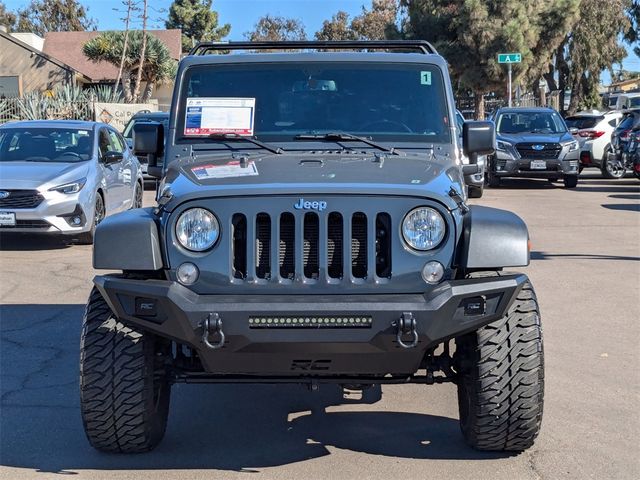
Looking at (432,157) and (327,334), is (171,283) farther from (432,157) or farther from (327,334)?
(432,157)

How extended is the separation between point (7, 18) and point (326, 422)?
78.4 m

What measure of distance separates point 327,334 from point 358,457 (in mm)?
998

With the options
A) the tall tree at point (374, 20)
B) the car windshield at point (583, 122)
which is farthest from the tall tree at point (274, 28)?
the car windshield at point (583, 122)

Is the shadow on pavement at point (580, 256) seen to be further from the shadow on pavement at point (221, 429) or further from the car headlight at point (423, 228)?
the car headlight at point (423, 228)

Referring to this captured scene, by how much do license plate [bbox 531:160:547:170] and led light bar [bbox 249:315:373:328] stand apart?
17.0 meters

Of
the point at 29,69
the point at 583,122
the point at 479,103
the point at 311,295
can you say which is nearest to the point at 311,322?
the point at 311,295

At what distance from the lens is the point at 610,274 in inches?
396

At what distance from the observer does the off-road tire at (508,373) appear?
438 centimetres

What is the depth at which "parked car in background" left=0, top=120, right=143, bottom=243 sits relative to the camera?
36.9 ft

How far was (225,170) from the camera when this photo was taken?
4.80m

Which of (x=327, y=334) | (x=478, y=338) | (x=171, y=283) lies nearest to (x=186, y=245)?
(x=171, y=283)

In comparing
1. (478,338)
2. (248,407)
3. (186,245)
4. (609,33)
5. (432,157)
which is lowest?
(248,407)

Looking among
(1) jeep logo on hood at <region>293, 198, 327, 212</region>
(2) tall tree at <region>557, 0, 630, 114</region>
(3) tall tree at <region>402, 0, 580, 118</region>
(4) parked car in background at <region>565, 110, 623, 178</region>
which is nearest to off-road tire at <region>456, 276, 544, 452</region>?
(1) jeep logo on hood at <region>293, 198, 327, 212</region>

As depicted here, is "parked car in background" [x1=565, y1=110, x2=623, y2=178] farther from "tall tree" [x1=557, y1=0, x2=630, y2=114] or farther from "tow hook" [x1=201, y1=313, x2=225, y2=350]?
"tall tree" [x1=557, y1=0, x2=630, y2=114]
